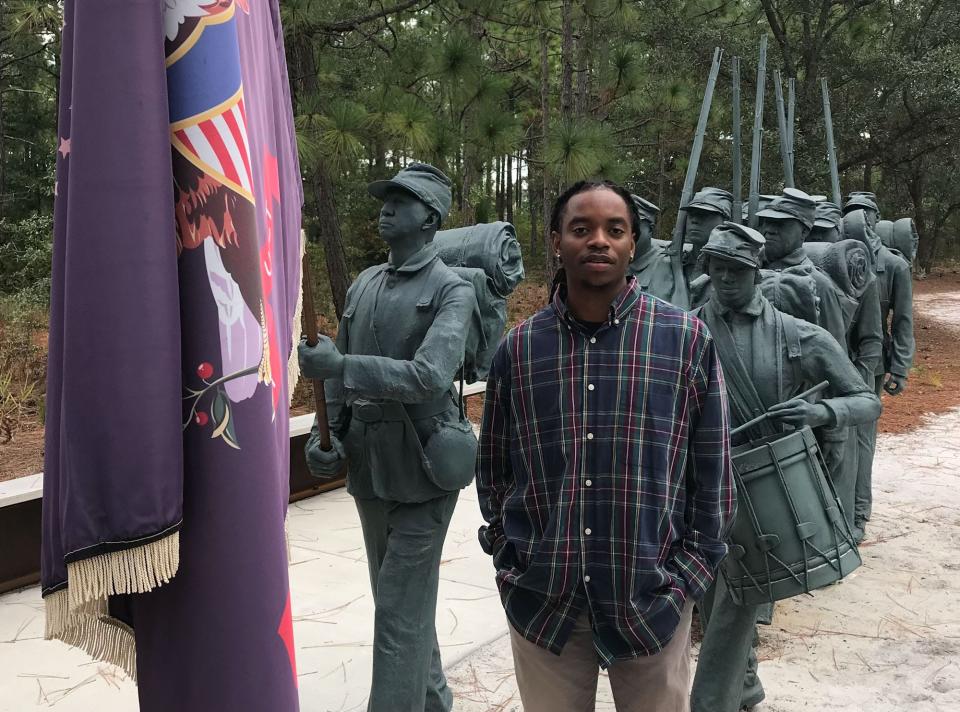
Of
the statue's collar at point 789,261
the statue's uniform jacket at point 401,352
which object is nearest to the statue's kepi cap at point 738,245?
the statue's uniform jacket at point 401,352

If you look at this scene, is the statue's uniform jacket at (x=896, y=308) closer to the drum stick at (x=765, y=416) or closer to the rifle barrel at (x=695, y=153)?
the rifle barrel at (x=695, y=153)

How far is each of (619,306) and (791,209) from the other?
3581mm

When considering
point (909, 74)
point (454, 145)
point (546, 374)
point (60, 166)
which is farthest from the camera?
point (909, 74)

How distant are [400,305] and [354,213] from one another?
681 inches

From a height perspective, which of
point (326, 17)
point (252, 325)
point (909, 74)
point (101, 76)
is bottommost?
point (252, 325)

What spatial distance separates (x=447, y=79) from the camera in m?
8.91

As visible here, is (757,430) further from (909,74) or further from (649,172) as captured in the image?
(649,172)

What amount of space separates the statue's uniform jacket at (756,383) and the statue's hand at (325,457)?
146cm

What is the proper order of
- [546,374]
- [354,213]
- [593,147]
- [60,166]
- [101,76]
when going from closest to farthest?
[101,76]
[60,166]
[546,374]
[593,147]
[354,213]

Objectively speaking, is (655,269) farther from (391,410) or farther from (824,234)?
(391,410)

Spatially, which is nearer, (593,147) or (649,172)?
(593,147)

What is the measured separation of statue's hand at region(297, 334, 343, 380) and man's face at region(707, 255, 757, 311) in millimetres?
1486

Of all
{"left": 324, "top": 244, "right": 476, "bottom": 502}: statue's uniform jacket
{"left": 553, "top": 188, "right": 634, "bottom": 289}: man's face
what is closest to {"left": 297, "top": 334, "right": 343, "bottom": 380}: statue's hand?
{"left": 324, "top": 244, "right": 476, "bottom": 502}: statue's uniform jacket

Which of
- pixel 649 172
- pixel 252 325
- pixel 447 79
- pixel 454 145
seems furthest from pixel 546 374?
pixel 649 172
